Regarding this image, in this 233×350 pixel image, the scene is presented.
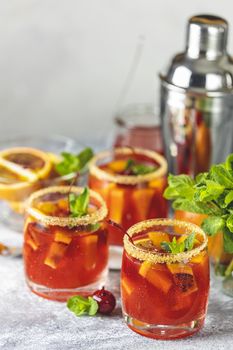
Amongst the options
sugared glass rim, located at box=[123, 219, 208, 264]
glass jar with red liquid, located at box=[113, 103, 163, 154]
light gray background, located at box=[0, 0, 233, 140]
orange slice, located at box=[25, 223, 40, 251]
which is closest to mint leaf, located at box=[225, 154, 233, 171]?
sugared glass rim, located at box=[123, 219, 208, 264]

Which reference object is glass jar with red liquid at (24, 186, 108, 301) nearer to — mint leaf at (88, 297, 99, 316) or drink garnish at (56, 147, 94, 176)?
mint leaf at (88, 297, 99, 316)

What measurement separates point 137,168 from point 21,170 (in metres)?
0.23

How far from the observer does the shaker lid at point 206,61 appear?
5.41ft

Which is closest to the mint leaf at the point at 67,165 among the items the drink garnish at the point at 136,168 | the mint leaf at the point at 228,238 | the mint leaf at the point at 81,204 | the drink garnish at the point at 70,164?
the drink garnish at the point at 70,164

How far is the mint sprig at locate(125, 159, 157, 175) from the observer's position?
161 cm

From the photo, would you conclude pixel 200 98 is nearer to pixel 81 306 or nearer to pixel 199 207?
pixel 199 207

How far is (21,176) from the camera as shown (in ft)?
5.41

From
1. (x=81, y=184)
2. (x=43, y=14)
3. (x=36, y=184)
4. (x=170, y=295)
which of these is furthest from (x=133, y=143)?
(x=170, y=295)

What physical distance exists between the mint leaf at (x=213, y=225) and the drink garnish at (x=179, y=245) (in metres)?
0.04

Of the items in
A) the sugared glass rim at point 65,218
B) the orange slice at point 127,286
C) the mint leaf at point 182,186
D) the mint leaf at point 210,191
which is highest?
the mint leaf at point 210,191

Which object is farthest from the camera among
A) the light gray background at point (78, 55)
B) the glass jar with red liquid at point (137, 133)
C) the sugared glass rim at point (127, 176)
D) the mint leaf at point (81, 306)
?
the light gray background at point (78, 55)

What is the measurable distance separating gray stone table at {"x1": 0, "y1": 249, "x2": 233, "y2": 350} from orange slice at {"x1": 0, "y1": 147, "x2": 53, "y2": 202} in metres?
0.22

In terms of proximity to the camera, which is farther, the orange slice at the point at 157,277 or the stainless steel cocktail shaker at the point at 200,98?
the stainless steel cocktail shaker at the point at 200,98

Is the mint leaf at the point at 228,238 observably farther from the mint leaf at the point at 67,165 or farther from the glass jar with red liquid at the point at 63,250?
the mint leaf at the point at 67,165
